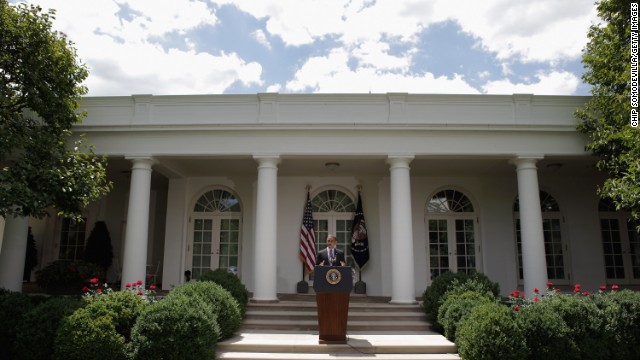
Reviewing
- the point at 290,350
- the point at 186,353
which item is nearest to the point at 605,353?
the point at 290,350

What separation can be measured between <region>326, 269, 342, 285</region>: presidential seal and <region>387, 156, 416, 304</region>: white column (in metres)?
3.06

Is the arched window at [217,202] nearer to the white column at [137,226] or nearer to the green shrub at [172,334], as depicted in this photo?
the white column at [137,226]

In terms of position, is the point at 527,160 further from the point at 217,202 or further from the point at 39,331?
the point at 39,331

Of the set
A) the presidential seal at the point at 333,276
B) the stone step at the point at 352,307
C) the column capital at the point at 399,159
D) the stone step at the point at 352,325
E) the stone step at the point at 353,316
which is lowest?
the stone step at the point at 352,325

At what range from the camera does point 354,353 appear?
27.3 ft

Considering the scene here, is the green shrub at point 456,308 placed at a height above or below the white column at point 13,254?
below

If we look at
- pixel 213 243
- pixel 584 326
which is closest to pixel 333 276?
pixel 584 326

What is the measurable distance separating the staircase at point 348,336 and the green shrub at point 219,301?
0.77ft

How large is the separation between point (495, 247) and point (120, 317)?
11191 mm

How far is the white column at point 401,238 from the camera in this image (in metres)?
11.2

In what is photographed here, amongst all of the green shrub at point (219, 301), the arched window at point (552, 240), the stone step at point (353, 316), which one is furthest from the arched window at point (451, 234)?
the green shrub at point (219, 301)

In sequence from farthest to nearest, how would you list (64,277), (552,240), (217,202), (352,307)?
(217,202), (552,240), (64,277), (352,307)

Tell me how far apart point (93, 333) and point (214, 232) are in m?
8.00

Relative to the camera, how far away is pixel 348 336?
943 cm
